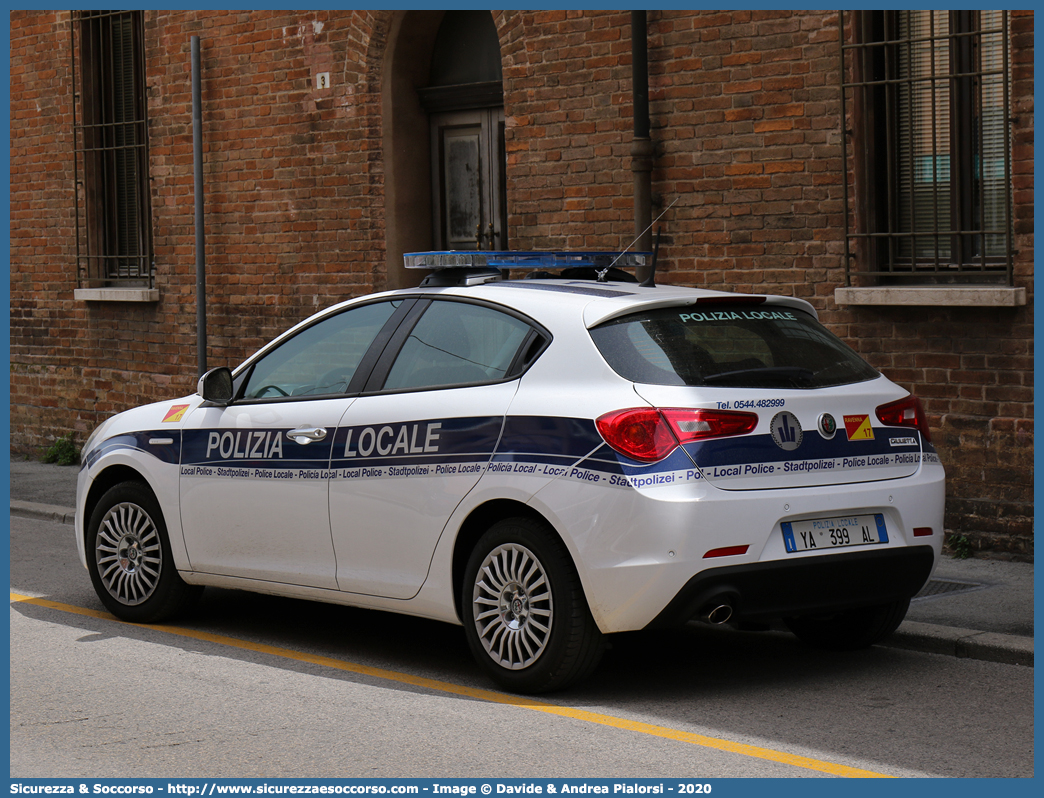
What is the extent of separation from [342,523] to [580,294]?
1443 mm

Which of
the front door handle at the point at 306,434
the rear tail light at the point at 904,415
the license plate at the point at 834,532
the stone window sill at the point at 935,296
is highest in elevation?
the stone window sill at the point at 935,296

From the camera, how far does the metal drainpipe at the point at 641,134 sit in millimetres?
9867

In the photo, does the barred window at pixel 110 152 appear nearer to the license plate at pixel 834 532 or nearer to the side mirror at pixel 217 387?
the side mirror at pixel 217 387

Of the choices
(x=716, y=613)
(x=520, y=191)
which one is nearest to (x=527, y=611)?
(x=716, y=613)

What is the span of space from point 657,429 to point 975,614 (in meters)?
2.53

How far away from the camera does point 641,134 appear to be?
997 cm

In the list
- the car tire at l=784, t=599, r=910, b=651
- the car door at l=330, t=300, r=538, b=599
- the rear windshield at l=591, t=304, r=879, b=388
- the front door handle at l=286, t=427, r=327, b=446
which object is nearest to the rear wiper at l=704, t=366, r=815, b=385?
the rear windshield at l=591, t=304, r=879, b=388

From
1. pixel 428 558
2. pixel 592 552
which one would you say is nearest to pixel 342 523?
pixel 428 558

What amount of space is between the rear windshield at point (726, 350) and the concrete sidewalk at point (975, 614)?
131 cm

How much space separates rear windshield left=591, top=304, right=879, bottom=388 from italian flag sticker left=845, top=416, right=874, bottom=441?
0.59 ft

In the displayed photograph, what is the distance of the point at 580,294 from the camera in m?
5.99

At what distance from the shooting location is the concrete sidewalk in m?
6.29

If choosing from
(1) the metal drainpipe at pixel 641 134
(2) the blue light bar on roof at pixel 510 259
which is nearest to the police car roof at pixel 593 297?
(2) the blue light bar on roof at pixel 510 259

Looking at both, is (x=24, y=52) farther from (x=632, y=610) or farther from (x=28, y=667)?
(x=632, y=610)
